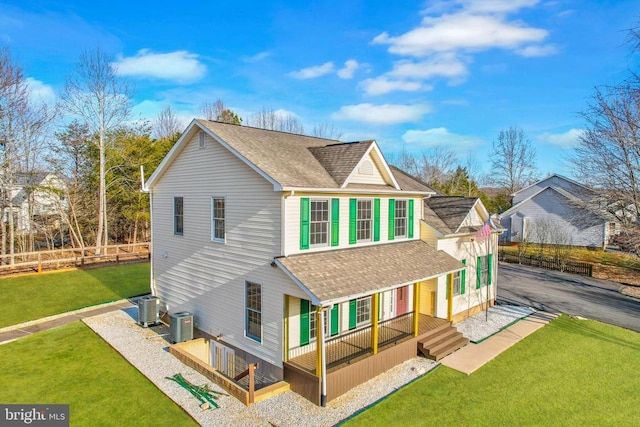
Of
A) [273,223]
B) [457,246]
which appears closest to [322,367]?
[273,223]

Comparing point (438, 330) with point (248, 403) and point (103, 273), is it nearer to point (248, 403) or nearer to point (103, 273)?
point (248, 403)

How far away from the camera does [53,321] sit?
14344 millimetres

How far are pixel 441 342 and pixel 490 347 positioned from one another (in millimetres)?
1785

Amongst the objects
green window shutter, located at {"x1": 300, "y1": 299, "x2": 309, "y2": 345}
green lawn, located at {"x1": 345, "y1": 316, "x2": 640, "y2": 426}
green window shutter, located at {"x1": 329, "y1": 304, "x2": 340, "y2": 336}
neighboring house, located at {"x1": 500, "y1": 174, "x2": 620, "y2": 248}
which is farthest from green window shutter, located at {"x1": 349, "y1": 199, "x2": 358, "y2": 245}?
neighboring house, located at {"x1": 500, "y1": 174, "x2": 620, "y2": 248}

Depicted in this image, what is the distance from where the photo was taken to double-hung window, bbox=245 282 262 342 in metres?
10.5

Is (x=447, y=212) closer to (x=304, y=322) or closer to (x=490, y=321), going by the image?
(x=490, y=321)

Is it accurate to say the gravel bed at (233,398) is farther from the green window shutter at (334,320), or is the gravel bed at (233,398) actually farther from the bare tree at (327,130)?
the bare tree at (327,130)

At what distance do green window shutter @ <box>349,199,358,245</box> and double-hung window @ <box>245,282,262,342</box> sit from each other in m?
3.42

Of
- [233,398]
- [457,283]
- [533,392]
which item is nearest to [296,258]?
[233,398]

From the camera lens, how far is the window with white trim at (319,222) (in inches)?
422

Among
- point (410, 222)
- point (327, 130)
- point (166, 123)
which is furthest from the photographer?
point (166, 123)

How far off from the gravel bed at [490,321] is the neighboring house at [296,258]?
3.72 feet

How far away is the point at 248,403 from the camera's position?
8.80 metres

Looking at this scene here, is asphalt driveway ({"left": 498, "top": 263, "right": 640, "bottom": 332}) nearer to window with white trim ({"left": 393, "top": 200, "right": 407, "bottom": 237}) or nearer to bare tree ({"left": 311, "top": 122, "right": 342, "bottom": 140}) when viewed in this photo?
window with white trim ({"left": 393, "top": 200, "right": 407, "bottom": 237})
